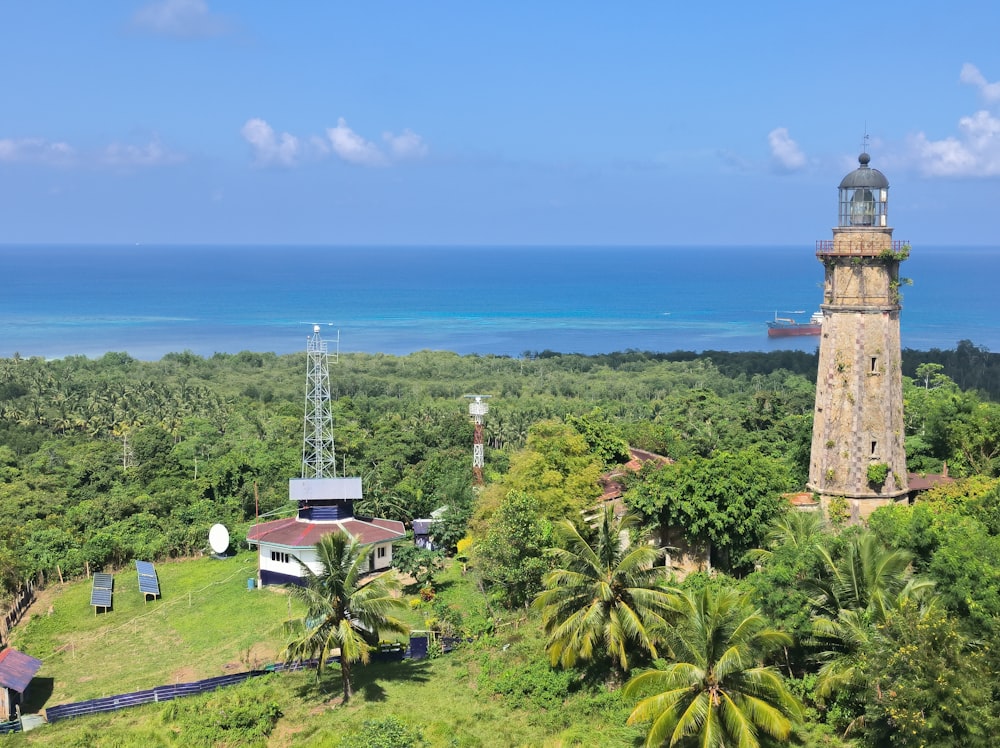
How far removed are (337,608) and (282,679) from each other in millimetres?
3288

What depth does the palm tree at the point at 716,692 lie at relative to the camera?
1634cm

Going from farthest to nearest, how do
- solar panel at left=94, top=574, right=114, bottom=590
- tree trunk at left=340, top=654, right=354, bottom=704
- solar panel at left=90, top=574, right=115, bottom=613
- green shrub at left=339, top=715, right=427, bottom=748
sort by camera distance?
solar panel at left=94, top=574, right=114, bottom=590 < solar panel at left=90, top=574, right=115, bottom=613 < tree trunk at left=340, top=654, right=354, bottom=704 < green shrub at left=339, top=715, right=427, bottom=748

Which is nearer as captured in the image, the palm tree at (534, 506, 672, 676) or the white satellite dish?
the palm tree at (534, 506, 672, 676)

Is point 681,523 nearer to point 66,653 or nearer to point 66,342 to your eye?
point 66,653

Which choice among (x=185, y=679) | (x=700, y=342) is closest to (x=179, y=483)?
(x=185, y=679)

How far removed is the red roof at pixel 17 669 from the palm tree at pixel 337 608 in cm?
659

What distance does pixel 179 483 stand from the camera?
43.2 meters

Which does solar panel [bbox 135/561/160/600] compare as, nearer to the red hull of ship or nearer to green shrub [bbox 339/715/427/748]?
green shrub [bbox 339/715/427/748]

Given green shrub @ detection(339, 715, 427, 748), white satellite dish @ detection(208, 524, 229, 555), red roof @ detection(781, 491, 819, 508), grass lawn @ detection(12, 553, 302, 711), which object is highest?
red roof @ detection(781, 491, 819, 508)

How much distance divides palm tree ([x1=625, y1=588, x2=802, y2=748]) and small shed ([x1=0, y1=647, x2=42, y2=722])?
1484 centimetres

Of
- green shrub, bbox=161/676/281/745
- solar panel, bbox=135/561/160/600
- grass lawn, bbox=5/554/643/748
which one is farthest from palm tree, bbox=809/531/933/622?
solar panel, bbox=135/561/160/600

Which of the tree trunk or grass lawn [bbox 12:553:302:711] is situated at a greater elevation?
the tree trunk

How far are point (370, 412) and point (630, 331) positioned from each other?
356 ft

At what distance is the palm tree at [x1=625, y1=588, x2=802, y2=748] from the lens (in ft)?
53.6
